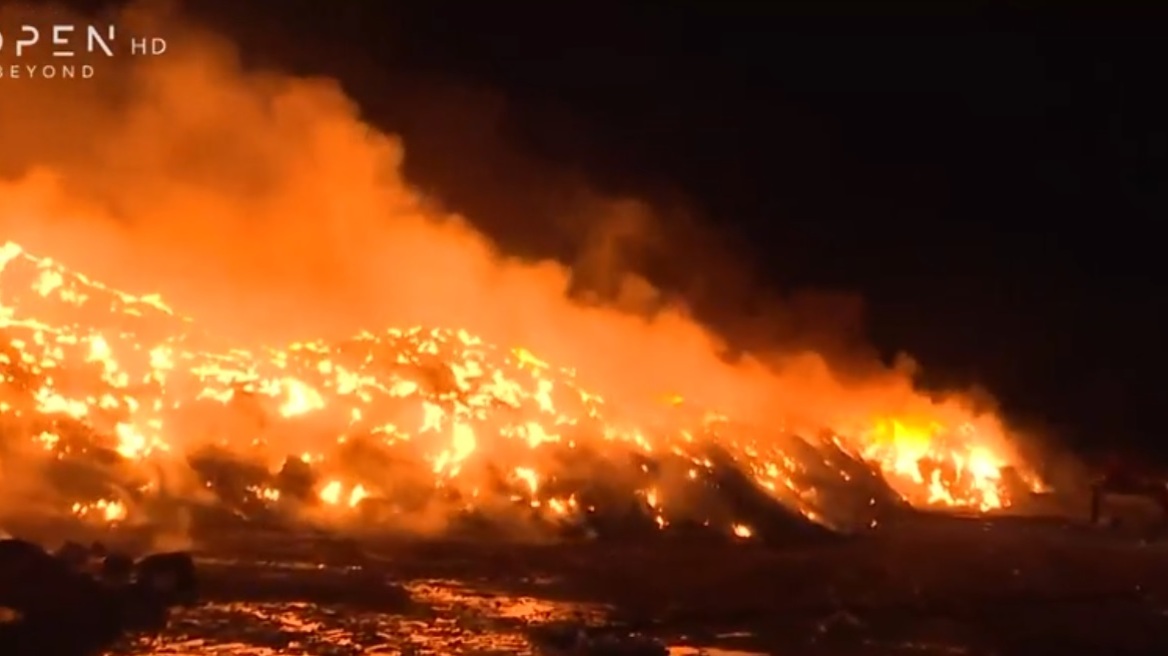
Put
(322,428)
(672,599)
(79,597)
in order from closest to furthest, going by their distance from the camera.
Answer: (79,597) → (672,599) → (322,428)

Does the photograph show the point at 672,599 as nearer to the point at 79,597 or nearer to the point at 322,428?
the point at 79,597

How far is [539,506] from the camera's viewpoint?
1529 inches

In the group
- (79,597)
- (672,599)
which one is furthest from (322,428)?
(79,597)

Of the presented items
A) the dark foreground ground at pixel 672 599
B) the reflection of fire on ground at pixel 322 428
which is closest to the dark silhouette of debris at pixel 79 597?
the dark foreground ground at pixel 672 599

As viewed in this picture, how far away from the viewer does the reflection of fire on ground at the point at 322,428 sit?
36.7 metres

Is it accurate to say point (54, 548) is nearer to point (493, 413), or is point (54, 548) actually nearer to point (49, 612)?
point (49, 612)

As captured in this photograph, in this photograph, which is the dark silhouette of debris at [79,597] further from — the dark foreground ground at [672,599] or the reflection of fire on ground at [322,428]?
the reflection of fire on ground at [322,428]

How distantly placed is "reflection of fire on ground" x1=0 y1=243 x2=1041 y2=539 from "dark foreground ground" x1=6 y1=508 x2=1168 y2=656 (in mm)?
3167

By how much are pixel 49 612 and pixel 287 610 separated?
389 centimetres

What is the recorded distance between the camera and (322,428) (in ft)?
128

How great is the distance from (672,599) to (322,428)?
13.4 meters

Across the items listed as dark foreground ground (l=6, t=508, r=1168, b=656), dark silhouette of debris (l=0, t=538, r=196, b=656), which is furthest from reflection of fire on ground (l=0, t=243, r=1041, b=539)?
dark silhouette of debris (l=0, t=538, r=196, b=656)

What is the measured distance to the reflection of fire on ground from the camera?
120ft

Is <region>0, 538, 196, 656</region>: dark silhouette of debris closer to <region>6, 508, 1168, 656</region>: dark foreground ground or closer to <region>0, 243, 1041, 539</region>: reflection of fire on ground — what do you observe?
<region>6, 508, 1168, 656</region>: dark foreground ground
